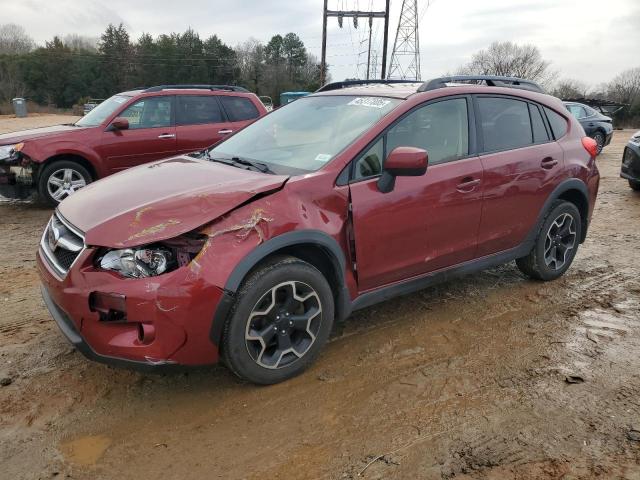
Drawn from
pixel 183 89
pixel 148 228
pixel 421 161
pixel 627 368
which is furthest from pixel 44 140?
pixel 627 368

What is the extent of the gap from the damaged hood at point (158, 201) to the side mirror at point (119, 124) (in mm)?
4649

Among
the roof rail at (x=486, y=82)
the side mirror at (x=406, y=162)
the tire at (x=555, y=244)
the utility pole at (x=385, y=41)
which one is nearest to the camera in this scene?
the side mirror at (x=406, y=162)

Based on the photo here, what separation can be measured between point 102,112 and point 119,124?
637 millimetres

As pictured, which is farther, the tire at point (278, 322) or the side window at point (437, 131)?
the side window at point (437, 131)

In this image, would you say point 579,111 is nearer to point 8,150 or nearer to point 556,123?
point 556,123

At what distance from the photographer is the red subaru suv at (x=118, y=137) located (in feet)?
23.8

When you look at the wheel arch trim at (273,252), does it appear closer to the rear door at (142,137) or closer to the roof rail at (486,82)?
the roof rail at (486,82)

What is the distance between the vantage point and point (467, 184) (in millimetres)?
3703

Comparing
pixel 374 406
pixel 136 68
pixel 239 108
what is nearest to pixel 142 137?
pixel 239 108

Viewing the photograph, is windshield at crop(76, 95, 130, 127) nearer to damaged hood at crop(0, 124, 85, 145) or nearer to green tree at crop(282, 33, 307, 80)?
damaged hood at crop(0, 124, 85, 145)

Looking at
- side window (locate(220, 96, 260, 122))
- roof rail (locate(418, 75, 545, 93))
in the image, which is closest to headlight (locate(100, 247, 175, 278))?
roof rail (locate(418, 75, 545, 93))

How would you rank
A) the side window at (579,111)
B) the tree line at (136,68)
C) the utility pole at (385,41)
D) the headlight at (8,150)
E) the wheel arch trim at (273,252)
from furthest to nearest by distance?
the tree line at (136,68) < the utility pole at (385,41) < the side window at (579,111) < the headlight at (8,150) < the wheel arch trim at (273,252)

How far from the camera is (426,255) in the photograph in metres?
3.62

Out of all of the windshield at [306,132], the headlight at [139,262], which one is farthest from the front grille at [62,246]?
the windshield at [306,132]
